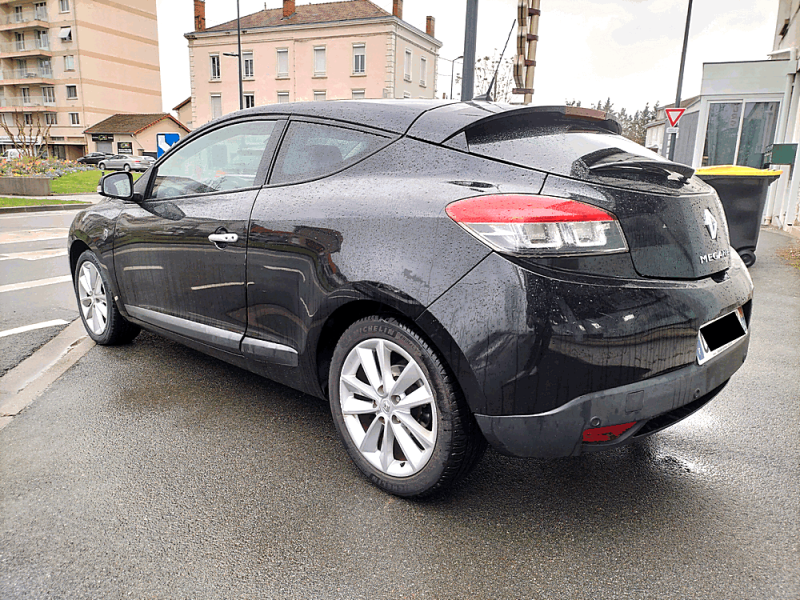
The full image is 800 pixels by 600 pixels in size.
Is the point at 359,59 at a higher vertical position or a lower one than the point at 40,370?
higher

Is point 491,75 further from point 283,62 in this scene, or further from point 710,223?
point 710,223

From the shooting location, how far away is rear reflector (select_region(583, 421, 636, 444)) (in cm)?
215

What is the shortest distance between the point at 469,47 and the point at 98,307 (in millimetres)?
6069

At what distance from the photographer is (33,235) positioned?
1143cm

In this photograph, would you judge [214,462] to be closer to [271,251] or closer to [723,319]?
[271,251]

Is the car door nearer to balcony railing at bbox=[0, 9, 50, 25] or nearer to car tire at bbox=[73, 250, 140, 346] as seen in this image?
car tire at bbox=[73, 250, 140, 346]

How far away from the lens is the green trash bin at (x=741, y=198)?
28.1ft

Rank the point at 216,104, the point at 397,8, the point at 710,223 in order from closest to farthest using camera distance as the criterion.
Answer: the point at 710,223, the point at 397,8, the point at 216,104

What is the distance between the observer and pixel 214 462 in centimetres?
290

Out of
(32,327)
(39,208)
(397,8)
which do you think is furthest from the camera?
(397,8)

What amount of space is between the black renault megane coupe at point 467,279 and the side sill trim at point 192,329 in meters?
0.04

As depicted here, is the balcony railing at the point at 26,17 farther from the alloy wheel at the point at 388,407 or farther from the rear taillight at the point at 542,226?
the rear taillight at the point at 542,226

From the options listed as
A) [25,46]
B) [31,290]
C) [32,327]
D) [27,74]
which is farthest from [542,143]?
[27,74]

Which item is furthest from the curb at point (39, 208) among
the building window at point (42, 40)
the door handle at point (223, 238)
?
the building window at point (42, 40)
